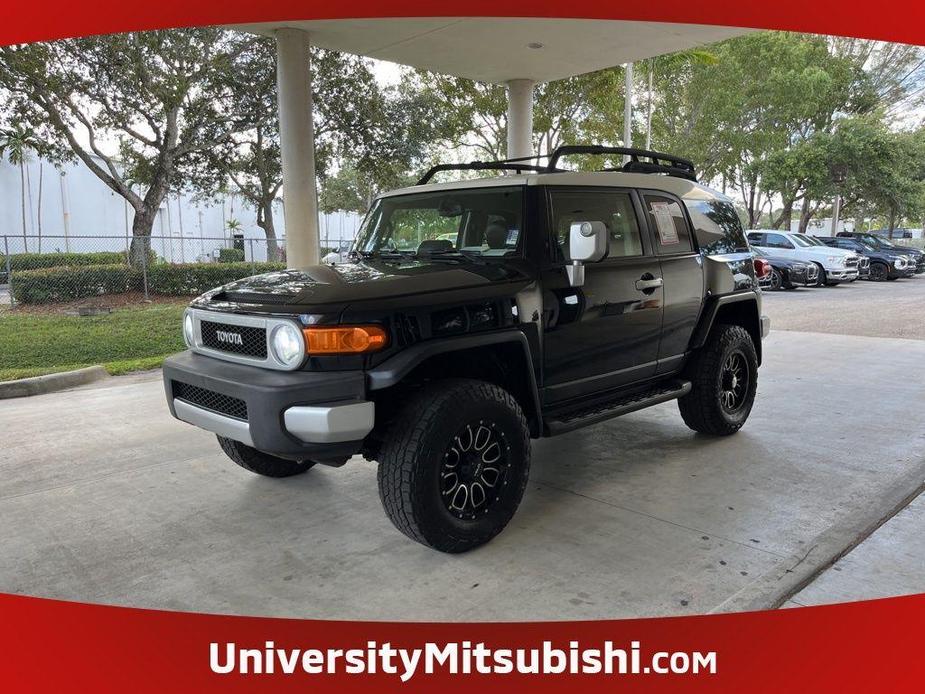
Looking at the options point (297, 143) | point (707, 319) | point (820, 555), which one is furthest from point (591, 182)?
point (297, 143)

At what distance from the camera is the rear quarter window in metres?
5.02

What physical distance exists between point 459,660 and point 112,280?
1410cm

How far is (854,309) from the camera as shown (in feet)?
45.8

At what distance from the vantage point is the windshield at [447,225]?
12.9 ft

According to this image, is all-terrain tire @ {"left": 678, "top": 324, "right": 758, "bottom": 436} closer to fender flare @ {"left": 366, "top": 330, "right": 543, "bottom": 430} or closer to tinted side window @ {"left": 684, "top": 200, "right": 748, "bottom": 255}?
tinted side window @ {"left": 684, "top": 200, "right": 748, "bottom": 255}

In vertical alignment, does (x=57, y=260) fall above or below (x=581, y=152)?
above

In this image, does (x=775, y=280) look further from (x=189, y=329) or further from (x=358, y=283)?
(x=189, y=329)

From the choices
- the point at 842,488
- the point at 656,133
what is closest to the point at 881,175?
the point at 656,133

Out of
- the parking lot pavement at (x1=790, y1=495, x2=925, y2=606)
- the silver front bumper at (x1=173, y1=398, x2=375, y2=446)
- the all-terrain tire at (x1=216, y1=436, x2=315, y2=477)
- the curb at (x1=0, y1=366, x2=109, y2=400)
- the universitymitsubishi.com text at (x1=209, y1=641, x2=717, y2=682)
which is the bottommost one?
the universitymitsubishi.com text at (x1=209, y1=641, x2=717, y2=682)

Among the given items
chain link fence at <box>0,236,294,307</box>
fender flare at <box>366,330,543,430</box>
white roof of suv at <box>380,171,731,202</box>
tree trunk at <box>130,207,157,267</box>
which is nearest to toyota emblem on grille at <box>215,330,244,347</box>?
fender flare at <box>366,330,543,430</box>

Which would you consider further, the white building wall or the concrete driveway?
the white building wall

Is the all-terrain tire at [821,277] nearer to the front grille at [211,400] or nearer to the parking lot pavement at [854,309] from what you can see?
the parking lot pavement at [854,309]

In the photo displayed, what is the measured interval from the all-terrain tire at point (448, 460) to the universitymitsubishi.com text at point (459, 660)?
62 cm

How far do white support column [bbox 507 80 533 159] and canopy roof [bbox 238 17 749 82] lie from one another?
2.52 feet
